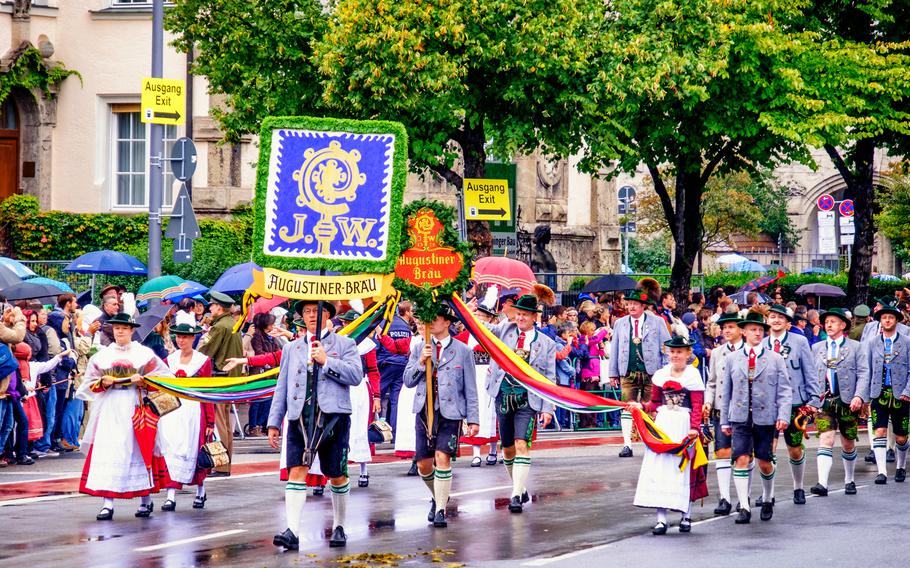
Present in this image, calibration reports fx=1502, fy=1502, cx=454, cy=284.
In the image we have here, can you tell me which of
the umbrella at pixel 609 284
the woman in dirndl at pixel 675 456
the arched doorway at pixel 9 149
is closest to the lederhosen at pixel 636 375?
the woman in dirndl at pixel 675 456

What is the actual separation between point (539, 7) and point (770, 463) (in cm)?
1097

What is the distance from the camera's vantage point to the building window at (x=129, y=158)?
3159 cm

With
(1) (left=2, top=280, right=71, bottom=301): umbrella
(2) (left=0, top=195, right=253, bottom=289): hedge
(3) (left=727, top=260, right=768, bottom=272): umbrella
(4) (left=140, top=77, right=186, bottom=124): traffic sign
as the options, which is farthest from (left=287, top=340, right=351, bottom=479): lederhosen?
(3) (left=727, top=260, right=768, bottom=272): umbrella

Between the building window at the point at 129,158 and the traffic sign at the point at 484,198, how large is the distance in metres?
11.7

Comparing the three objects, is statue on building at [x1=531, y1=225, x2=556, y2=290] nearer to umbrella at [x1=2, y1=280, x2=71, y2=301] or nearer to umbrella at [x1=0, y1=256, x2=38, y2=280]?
umbrella at [x1=0, y1=256, x2=38, y2=280]

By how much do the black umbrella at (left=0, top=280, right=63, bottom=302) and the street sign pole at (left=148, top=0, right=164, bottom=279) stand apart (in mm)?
1439

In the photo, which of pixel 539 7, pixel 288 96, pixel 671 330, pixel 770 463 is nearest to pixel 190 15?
pixel 288 96

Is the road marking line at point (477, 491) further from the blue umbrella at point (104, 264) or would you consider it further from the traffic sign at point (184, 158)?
the blue umbrella at point (104, 264)

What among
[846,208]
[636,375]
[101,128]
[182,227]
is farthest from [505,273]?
[101,128]

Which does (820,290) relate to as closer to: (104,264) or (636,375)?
(636,375)

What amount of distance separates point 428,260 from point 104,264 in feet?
40.4

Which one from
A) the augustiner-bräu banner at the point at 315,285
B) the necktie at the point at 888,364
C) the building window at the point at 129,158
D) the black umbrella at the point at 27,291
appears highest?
the building window at the point at 129,158

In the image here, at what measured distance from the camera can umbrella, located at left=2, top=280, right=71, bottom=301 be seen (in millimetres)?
19625

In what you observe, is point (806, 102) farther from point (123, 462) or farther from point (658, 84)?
point (123, 462)
